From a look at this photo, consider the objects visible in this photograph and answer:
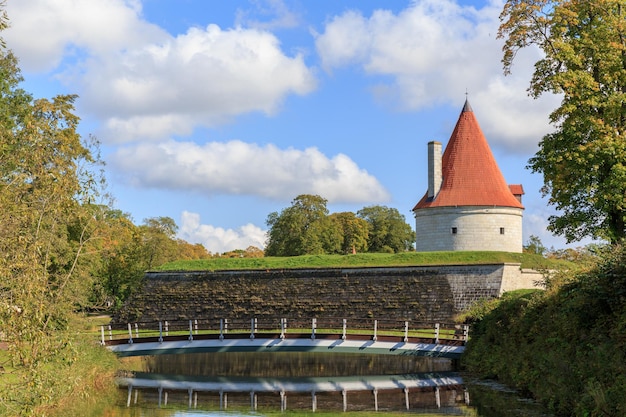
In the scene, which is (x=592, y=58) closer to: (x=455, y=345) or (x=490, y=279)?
(x=455, y=345)

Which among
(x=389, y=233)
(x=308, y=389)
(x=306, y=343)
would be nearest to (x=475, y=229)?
(x=306, y=343)

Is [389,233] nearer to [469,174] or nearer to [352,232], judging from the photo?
[352,232]

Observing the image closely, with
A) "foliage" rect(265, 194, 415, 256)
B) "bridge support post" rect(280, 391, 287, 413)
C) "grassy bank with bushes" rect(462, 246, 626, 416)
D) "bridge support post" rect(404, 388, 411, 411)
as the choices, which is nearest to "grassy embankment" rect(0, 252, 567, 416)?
"grassy bank with bushes" rect(462, 246, 626, 416)

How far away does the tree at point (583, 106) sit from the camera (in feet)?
65.2

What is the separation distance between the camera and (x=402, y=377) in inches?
883

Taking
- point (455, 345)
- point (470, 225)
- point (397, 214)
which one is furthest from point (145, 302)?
point (397, 214)

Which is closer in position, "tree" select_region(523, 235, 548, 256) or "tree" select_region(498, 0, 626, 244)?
"tree" select_region(498, 0, 626, 244)

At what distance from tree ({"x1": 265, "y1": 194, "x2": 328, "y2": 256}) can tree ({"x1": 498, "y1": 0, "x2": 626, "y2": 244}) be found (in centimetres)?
2991

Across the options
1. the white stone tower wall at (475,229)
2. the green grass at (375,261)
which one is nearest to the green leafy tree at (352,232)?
the green grass at (375,261)

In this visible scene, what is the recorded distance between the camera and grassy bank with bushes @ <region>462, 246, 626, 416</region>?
1253cm

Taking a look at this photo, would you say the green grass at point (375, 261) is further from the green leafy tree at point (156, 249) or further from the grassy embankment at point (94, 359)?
the green leafy tree at point (156, 249)

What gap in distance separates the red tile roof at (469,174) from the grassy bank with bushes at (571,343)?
1360 cm

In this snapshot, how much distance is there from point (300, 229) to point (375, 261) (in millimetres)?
19459

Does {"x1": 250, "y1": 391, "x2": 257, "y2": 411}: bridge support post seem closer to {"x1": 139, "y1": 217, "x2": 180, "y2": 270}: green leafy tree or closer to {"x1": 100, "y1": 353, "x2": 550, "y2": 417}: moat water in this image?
{"x1": 100, "y1": 353, "x2": 550, "y2": 417}: moat water
